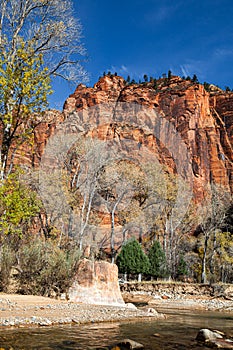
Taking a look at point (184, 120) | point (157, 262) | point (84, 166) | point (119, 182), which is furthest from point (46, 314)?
point (184, 120)

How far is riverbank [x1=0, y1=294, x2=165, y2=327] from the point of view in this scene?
8.06m

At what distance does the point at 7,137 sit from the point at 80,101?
65942 mm

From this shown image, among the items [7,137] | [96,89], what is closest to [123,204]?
[7,137]

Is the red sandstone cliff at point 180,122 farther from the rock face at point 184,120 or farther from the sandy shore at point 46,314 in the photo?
the sandy shore at point 46,314

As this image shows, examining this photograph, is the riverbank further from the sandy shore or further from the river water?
the river water

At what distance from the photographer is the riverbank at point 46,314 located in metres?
8.06

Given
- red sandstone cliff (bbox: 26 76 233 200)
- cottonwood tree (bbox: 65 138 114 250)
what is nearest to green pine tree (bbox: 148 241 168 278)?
cottonwood tree (bbox: 65 138 114 250)

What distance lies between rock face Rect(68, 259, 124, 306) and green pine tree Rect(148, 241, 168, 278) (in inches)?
823

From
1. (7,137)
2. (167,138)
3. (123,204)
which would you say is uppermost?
(167,138)

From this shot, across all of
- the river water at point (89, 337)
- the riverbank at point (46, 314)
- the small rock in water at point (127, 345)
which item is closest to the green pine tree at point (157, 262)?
the riverbank at point (46, 314)

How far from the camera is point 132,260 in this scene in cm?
3475

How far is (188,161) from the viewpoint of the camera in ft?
207

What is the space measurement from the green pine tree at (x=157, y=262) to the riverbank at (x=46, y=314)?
74.5ft

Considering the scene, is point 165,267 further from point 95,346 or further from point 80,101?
point 80,101
